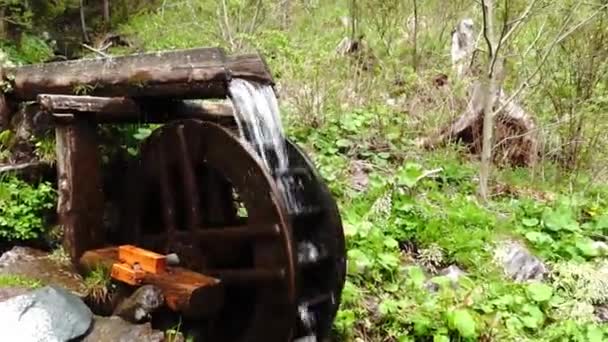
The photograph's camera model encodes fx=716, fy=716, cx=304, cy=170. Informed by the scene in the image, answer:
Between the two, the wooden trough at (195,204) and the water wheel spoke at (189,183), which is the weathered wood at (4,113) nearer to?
the wooden trough at (195,204)

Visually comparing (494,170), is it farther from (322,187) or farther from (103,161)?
(103,161)

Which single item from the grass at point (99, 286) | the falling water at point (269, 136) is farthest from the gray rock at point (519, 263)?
the grass at point (99, 286)

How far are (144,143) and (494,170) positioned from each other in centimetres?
376

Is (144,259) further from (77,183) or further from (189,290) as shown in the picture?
(77,183)

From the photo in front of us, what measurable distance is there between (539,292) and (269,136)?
2.05 m

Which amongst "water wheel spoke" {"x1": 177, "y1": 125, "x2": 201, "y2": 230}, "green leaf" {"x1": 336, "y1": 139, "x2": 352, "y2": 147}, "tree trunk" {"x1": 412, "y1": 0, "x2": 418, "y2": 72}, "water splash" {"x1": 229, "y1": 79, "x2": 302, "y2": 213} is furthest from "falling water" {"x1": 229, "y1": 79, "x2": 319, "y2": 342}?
"tree trunk" {"x1": 412, "y1": 0, "x2": 418, "y2": 72}

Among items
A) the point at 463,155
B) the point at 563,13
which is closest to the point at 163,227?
the point at 463,155

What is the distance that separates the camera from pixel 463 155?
727 cm

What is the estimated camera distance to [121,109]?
171 inches

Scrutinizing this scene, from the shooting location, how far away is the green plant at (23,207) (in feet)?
15.2

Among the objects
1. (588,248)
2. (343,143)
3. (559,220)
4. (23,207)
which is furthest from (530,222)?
(23,207)

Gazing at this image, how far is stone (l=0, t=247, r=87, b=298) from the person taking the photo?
428cm

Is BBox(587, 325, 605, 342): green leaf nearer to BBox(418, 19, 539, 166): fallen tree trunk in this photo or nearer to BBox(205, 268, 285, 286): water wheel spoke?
BBox(205, 268, 285, 286): water wheel spoke

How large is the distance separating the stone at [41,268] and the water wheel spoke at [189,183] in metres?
0.77
